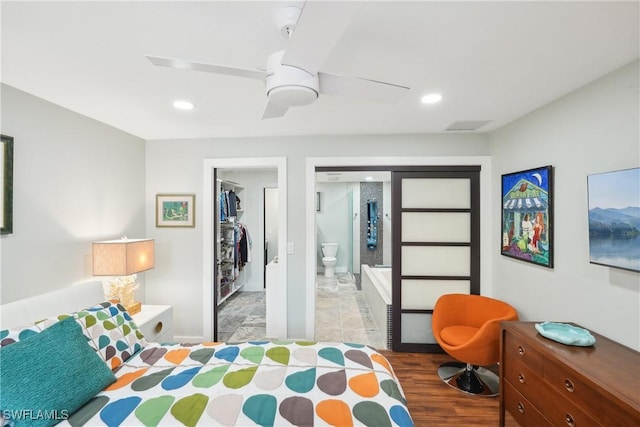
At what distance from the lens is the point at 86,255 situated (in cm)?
244

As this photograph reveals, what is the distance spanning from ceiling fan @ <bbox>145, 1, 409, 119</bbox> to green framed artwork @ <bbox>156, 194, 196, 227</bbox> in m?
2.37

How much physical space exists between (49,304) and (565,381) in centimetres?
303

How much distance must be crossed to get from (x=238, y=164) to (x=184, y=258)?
1270mm

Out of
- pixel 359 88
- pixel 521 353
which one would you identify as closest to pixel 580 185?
pixel 521 353

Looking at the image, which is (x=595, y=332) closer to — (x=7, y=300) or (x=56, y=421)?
(x=56, y=421)

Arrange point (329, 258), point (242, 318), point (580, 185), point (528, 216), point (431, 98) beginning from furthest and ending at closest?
point (329, 258) → point (242, 318) → point (528, 216) → point (431, 98) → point (580, 185)

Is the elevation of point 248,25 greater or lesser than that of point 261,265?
greater

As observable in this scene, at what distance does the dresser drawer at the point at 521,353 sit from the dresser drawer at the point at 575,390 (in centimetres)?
7

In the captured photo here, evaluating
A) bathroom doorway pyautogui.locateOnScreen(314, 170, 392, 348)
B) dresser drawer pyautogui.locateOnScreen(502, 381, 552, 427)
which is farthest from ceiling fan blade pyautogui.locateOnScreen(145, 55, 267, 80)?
bathroom doorway pyautogui.locateOnScreen(314, 170, 392, 348)

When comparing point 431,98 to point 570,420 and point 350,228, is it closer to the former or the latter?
point 570,420

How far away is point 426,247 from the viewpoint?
10.1 feet

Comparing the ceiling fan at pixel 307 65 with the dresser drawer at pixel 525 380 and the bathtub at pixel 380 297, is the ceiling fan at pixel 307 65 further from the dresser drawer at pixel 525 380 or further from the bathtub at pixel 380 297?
the bathtub at pixel 380 297

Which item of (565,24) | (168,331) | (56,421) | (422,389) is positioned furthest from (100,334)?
(565,24)

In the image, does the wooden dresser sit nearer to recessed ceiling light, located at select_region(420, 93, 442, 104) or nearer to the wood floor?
the wood floor
